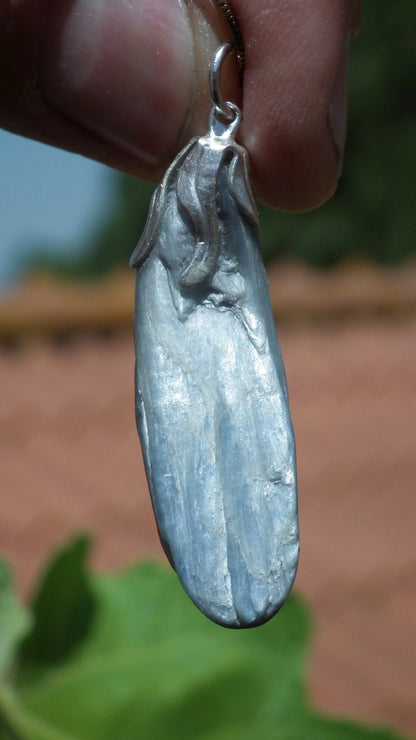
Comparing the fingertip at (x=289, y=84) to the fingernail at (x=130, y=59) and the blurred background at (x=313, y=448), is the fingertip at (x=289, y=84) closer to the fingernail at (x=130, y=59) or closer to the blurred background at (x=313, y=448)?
the fingernail at (x=130, y=59)

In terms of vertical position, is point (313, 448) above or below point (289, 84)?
below

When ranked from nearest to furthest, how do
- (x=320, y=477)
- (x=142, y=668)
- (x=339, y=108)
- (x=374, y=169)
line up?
(x=339, y=108) → (x=142, y=668) → (x=320, y=477) → (x=374, y=169)

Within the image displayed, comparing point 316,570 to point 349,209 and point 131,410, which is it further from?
point 349,209

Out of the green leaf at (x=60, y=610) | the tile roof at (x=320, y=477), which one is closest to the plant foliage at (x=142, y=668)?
the green leaf at (x=60, y=610)

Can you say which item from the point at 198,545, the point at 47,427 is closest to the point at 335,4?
the point at 198,545

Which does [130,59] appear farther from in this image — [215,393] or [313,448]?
[313,448]

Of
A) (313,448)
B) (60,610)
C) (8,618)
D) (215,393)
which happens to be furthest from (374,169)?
(215,393)

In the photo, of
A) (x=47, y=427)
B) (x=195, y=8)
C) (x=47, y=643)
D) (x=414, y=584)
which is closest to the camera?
(x=195, y=8)
